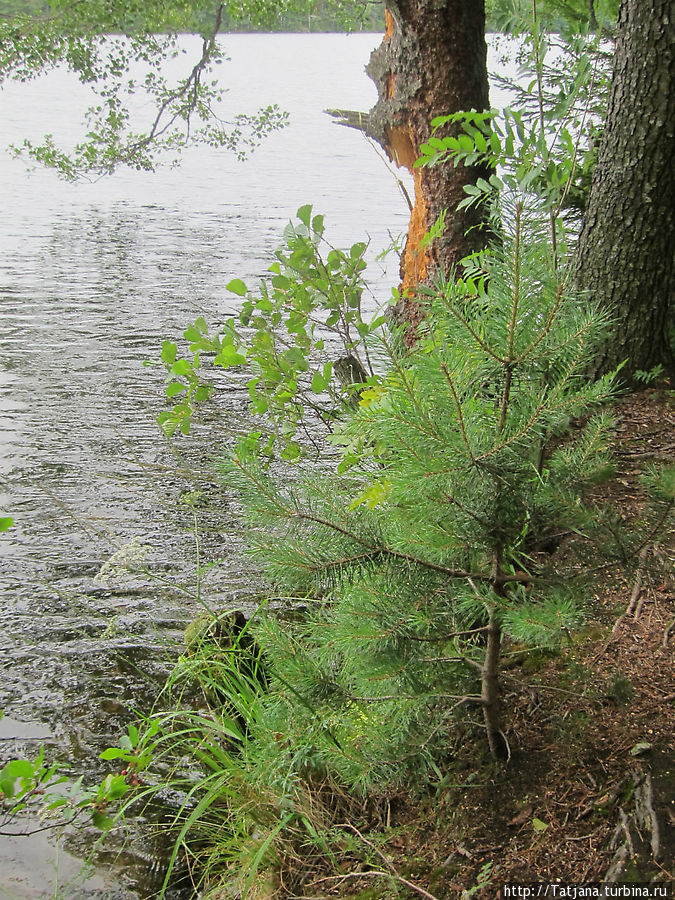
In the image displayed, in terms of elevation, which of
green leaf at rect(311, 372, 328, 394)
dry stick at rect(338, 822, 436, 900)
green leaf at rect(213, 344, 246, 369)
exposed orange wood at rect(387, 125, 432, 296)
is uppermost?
exposed orange wood at rect(387, 125, 432, 296)

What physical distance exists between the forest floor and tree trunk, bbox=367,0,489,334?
2.71 m

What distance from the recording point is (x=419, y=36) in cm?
504

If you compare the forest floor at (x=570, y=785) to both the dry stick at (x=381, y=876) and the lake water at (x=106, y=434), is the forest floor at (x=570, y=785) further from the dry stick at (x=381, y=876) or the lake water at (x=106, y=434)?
the lake water at (x=106, y=434)

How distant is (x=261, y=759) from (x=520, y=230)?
6.51 ft

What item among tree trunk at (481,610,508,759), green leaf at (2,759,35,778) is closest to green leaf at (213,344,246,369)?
tree trunk at (481,610,508,759)

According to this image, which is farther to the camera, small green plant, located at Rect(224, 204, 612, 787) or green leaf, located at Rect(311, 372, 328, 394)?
green leaf, located at Rect(311, 372, 328, 394)

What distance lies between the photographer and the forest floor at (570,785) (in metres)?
2.10

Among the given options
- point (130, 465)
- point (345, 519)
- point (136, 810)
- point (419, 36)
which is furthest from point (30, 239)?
point (345, 519)

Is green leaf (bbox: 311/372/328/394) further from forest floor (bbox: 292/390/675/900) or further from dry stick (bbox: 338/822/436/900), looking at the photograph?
dry stick (bbox: 338/822/436/900)

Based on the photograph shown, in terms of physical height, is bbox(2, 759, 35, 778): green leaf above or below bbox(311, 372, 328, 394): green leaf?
below

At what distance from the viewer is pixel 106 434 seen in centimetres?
746

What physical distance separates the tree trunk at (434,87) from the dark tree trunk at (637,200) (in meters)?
1.10

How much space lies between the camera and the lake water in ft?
13.5

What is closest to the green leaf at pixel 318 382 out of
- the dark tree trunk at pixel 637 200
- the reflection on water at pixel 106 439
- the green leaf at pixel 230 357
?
the green leaf at pixel 230 357
